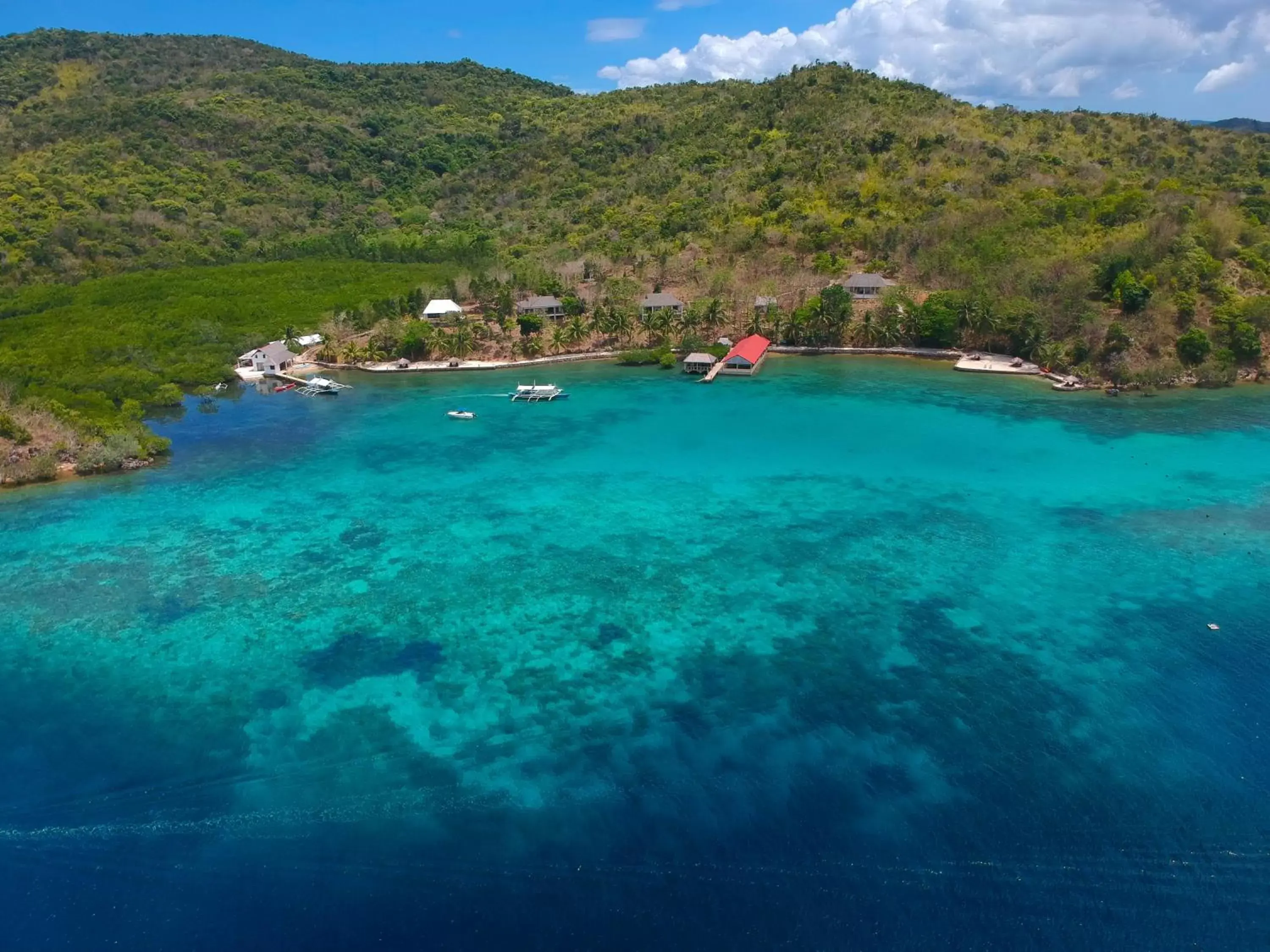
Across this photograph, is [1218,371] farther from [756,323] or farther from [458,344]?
[458,344]

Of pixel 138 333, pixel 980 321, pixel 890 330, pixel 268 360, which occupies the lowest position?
pixel 268 360

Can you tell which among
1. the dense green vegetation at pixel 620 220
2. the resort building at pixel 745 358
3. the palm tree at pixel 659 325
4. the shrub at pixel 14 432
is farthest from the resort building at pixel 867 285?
the shrub at pixel 14 432

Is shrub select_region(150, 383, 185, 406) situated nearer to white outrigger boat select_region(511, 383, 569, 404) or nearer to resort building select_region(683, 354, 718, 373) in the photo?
white outrigger boat select_region(511, 383, 569, 404)

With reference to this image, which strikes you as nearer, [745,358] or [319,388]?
[319,388]

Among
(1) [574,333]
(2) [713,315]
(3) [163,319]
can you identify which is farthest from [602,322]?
(3) [163,319]

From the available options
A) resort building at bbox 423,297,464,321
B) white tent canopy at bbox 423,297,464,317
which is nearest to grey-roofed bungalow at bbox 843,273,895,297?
resort building at bbox 423,297,464,321
